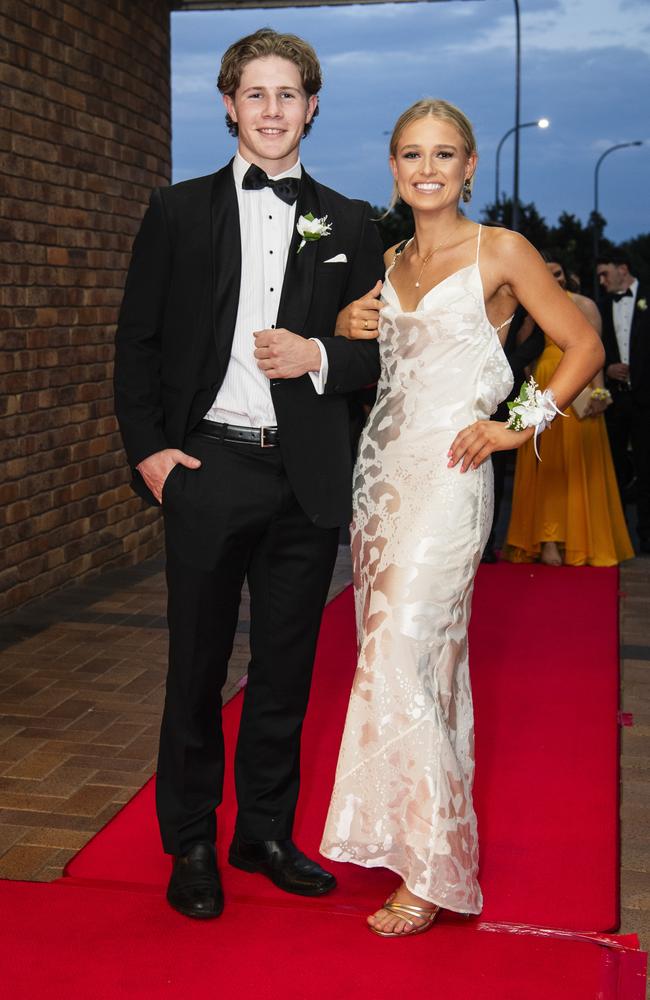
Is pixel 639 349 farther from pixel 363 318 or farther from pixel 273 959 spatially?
pixel 273 959

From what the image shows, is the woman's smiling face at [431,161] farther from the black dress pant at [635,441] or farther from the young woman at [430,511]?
the black dress pant at [635,441]

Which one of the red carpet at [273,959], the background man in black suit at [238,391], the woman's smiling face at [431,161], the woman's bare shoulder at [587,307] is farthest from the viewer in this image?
the woman's bare shoulder at [587,307]

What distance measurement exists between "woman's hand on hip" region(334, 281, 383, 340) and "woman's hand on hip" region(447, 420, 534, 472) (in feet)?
1.18

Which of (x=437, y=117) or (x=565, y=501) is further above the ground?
(x=437, y=117)

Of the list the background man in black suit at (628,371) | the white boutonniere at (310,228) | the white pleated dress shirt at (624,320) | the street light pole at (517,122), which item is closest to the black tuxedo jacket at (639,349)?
the background man in black suit at (628,371)

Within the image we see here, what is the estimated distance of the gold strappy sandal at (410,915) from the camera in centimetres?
337

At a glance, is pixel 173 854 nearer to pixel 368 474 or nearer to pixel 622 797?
pixel 368 474

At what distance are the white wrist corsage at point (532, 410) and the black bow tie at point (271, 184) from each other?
0.79 meters

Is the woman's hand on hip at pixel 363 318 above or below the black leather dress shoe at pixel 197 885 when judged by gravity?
→ above

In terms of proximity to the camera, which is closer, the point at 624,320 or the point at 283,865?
the point at 283,865

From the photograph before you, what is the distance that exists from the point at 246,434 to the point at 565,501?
5.94m

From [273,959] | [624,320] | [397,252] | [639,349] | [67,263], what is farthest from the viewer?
[624,320]

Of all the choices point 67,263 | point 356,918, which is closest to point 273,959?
point 356,918

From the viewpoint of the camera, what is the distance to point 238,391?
3428mm
